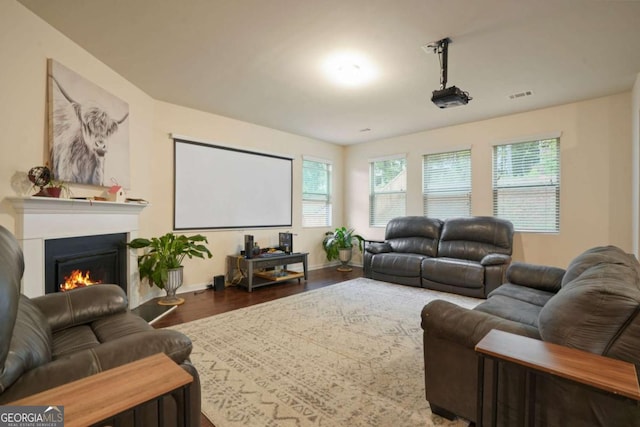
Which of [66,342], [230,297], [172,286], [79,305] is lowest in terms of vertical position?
[230,297]

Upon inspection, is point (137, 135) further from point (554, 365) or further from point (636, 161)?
point (636, 161)

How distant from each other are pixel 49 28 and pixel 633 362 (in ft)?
14.0

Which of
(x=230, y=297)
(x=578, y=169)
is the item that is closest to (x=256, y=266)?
(x=230, y=297)

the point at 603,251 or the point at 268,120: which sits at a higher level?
the point at 268,120

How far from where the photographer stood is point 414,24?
2441 mm

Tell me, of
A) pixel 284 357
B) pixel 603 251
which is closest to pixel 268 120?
pixel 284 357

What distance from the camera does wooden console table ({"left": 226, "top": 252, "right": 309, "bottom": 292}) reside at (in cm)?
447

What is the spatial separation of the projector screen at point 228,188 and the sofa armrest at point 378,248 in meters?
1.61

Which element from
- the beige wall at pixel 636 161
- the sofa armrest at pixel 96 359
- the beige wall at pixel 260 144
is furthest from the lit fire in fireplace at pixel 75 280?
the beige wall at pixel 636 161

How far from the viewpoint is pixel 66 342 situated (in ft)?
5.38

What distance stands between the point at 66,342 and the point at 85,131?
219cm

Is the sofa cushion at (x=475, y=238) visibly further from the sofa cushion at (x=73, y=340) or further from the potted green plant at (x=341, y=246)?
the sofa cushion at (x=73, y=340)

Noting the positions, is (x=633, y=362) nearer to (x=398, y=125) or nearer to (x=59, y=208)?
(x=59, y=208)

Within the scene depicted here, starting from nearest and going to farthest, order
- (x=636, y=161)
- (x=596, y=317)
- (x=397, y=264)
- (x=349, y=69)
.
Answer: (x=596, y=317)
(x=349, y=69)
(x=636, y=161)
(x=397, y=264)
